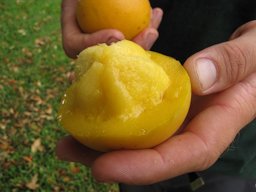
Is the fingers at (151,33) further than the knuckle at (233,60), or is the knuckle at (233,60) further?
the fingers at (151,33)

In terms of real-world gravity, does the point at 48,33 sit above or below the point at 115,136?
below

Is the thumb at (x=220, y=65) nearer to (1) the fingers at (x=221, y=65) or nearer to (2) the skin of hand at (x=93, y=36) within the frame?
(1) the fingers at (x=221, y=65)

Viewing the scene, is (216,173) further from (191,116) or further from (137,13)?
(137,13)

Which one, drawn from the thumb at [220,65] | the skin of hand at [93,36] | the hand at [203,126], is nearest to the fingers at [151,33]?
the skin of hand at [93,36]

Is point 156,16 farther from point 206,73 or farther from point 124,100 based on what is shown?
point 124,100

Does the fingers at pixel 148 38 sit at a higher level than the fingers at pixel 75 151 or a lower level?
higher

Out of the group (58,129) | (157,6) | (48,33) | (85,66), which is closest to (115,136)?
(85,66)

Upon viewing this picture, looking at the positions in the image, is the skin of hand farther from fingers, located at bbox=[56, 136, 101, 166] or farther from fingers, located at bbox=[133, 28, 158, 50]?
fingers, located at bbox=[56, 136, 101, 166]

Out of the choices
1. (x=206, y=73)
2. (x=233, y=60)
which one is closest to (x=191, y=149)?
(x=206, y=73)
